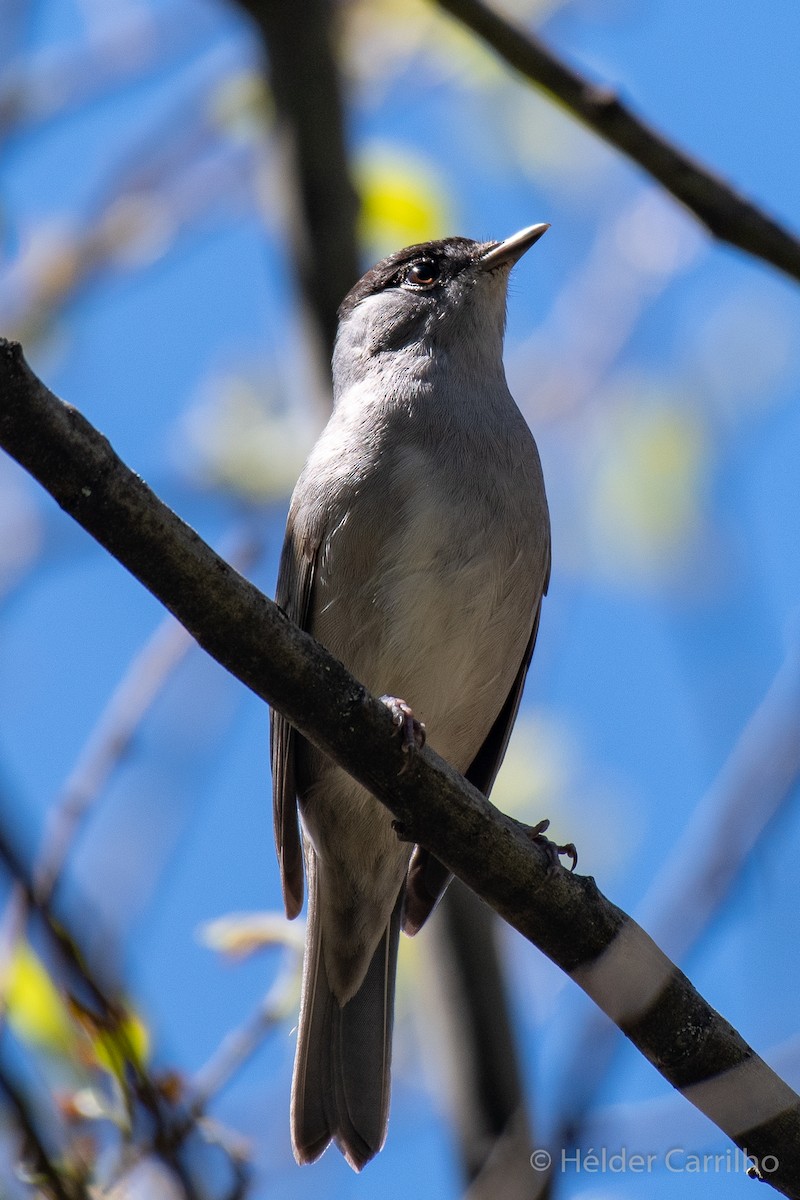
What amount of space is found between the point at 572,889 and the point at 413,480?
69.2 inches

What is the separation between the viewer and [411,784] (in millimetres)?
3670

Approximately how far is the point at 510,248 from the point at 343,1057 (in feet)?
11.5

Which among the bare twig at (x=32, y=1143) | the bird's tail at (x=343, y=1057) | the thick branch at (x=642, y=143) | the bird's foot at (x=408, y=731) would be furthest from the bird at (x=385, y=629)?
the bare twig at (x=32, y=1143)

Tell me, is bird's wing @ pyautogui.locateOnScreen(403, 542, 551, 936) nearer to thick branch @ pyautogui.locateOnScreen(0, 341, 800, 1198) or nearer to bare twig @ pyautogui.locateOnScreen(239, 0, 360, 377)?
thick branch @ pyautogui.locateOnScreen(0, 341, 800, 1198)

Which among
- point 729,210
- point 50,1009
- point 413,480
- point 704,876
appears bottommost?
point 50,1009

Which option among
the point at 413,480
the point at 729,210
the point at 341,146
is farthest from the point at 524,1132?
the point at 341,146

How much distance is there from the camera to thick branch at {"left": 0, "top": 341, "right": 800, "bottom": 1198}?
3143mm

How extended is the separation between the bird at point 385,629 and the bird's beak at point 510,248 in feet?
2.20

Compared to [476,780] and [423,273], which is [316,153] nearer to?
[423,273]

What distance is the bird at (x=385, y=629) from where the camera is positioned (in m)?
4.93

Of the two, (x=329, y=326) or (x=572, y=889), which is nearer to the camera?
(x=572, y=889)

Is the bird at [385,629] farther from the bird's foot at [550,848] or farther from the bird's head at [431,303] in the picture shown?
the bird's foot at [550,848]

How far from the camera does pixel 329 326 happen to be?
22.0 ft

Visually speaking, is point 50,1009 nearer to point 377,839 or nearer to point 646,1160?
point 377,839
